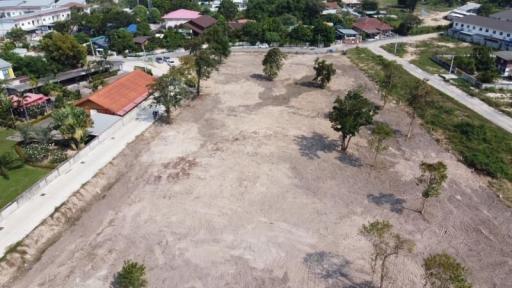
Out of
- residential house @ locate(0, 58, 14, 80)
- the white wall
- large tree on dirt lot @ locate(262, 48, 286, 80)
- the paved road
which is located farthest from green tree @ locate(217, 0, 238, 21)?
residential house @ locate(0, 58, 14, 80)

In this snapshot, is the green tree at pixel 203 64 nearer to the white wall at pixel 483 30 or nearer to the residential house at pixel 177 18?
the residential house at pixel 177 18

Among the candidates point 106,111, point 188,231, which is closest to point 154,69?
point 106,111

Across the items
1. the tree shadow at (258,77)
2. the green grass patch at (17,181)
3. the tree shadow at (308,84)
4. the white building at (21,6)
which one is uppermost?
the white building at (21,6)

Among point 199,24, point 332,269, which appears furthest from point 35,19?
point 332,269

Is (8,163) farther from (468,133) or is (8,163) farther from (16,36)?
(16,36)

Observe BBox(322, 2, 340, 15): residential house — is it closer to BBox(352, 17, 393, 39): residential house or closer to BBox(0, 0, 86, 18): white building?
BBox(352, 17, 393, 39): residential house

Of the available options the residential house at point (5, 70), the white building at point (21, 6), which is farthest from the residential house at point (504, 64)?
the white building at point (21, 6)

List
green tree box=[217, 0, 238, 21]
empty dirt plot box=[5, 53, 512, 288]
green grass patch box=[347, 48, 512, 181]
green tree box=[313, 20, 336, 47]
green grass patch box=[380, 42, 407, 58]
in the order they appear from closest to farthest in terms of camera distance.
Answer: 1. empty dirt plot box=[5, 53, 512, 288]
2. green grass patch box=[347, 48, 512, 181]
3. green grass patch box=[380, 42, 407, 58]
4. green tree box=[313, 20, 336, 47]
5. green tree box=[217, 0, 238, 21]
